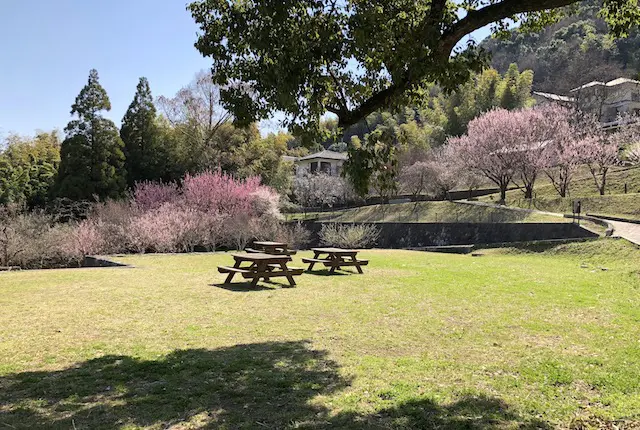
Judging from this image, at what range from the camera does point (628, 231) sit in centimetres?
1825

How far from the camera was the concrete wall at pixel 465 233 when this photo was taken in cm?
1906

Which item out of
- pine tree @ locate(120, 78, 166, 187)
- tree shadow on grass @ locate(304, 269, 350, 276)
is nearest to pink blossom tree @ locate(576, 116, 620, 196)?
tree shadow on grass @ locate(304, 269, 350, 276)

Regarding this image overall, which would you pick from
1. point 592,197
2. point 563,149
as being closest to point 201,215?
point 592,197

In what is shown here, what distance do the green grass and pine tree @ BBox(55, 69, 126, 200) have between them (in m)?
14.4

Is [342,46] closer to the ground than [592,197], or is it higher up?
higher up

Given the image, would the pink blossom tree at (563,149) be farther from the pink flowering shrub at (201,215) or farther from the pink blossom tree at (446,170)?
the pink flowering shrub at (201,215)

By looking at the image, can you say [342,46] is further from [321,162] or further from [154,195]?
[321,162]

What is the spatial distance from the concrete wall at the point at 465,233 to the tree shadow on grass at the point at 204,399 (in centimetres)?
1638

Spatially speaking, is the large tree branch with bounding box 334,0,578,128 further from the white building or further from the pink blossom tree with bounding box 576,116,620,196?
the white building

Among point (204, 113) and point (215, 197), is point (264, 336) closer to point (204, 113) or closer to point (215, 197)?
point (215, 197)

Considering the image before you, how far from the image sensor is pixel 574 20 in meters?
96.9

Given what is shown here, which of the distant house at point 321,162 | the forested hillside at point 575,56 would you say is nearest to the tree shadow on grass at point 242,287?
the distant house at point 321,162

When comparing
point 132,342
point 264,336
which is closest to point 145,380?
point 132,342

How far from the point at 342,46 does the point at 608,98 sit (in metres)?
62.3
